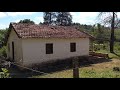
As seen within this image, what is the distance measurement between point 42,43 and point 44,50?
0.59 m

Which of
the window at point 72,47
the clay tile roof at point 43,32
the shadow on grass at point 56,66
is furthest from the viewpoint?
the window at point 72,47

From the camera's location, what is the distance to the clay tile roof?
17.9 meters

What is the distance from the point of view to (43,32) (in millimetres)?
19094

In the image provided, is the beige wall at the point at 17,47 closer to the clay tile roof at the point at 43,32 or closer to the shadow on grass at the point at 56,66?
the clay tile roof at the point at 43,32

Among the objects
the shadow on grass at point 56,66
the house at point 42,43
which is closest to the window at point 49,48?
the house at point 42,43

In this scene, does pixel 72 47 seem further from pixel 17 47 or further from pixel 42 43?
pixel 17 47

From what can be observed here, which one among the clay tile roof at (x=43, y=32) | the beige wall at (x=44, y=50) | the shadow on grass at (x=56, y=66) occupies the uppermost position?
the clay tile roof at (x=43, y=32)

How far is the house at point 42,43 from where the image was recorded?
1752 cm

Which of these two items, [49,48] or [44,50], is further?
[49,48]

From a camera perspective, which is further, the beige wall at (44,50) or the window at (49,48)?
the window at (49,48)

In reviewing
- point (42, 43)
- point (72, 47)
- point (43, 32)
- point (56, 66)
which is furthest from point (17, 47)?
point (72, 47)

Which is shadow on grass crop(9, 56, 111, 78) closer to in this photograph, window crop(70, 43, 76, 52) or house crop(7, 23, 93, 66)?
house crop(7, 23, 93, 66)
